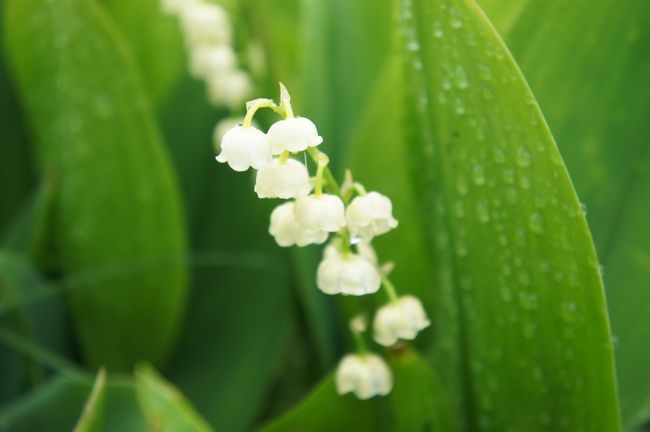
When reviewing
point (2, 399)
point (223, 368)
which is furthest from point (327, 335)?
point (2, 399)

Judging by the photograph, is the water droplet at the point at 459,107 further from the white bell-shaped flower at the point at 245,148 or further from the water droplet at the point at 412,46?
the white bell-shaped flower at the point at 245,148

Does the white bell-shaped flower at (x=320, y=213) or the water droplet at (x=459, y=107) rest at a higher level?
the water droplet at (x=459, y=107)

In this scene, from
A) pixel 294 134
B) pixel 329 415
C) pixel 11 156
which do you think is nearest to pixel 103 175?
pixel 11 156

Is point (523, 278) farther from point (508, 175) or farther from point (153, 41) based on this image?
point (153, 41)

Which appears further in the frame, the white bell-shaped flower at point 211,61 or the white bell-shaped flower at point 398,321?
the white bell-shaped flower at point 211,61

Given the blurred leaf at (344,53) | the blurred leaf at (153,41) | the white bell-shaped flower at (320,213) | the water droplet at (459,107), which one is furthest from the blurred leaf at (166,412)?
the blurred leaf at (153,41)

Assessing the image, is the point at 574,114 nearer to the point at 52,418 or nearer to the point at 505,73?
the point at 505,73

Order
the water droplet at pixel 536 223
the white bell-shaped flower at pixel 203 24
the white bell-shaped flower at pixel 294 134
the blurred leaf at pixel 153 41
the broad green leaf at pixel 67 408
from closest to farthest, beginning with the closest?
the white bell-shaped flower at pixel 294 134
the water droplet at pixel 536 223
the broad green leaf at pixel 67 408
the white bell-shaped flower at pixel 203 24
the blurred leaf at pixel 153 41
